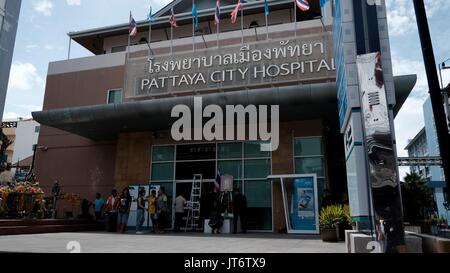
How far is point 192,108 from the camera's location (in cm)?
1334

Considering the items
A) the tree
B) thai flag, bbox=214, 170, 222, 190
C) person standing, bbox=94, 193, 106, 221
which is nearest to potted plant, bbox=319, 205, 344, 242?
the tree

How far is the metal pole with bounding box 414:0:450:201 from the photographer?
441 centimetres

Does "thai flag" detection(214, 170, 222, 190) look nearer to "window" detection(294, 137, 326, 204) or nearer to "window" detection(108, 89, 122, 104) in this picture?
"window" detection(294, 137, 326, 204)

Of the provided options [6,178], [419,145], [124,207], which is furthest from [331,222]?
[419,145]

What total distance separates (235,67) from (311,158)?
468cm

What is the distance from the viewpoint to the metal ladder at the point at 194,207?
14328mm

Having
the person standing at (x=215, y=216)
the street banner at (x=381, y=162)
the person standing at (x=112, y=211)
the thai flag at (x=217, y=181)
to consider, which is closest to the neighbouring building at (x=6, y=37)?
the person standing at (x=112, y=211)

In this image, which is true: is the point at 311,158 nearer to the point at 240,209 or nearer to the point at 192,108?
the point at 240,209

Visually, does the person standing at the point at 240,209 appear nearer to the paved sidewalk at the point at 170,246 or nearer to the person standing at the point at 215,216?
the person standing at the point at 215,216

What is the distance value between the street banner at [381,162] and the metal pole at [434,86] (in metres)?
0.54

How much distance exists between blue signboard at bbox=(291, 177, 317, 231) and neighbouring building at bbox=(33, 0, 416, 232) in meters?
0.55

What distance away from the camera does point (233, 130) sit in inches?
582

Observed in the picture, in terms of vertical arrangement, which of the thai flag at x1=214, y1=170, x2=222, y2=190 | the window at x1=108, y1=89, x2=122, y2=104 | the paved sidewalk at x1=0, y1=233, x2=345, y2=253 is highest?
the window at x1=108, y1=89, x2=122, y2=104
